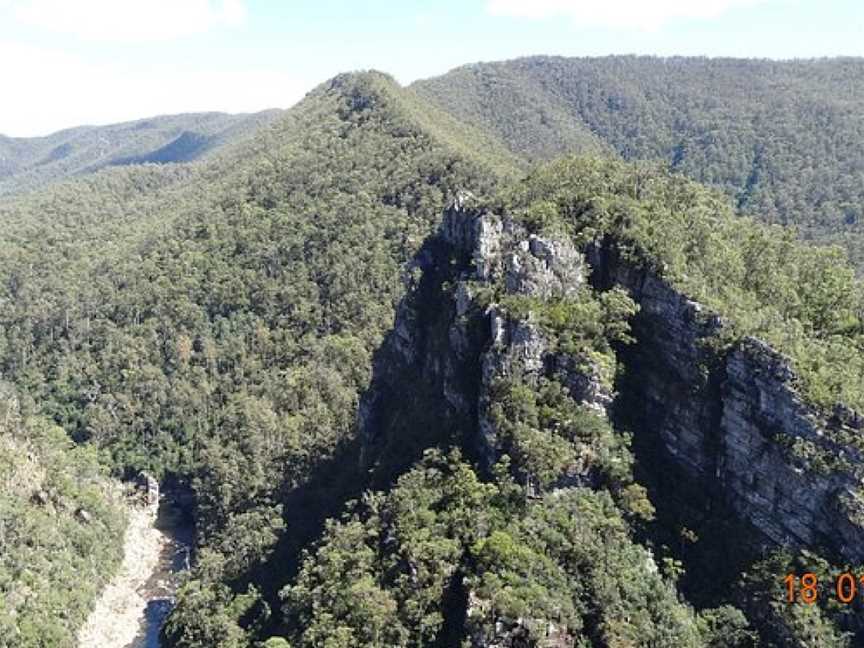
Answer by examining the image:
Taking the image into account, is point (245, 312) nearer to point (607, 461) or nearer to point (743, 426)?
point (607, 461)

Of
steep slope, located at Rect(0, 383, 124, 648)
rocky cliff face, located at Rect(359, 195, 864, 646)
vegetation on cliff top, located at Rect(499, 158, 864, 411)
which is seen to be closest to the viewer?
rocky cliff face, located at Rect(359, 195, 864, 646)

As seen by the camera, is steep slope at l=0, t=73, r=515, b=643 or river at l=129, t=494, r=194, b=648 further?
steep slope at l=0, t=73, r=515, b=643

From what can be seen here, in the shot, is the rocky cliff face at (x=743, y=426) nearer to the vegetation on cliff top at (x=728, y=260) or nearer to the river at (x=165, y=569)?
the vegetation on cliff top at (x=728, y=260)

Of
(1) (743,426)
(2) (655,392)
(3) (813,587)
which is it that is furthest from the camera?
(2) (655,392)

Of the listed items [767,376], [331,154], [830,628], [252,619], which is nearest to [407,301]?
[252,619]

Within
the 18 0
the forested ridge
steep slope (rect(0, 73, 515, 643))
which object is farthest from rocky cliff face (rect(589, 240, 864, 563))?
steep slope (rect(0, 73, 515, 643))

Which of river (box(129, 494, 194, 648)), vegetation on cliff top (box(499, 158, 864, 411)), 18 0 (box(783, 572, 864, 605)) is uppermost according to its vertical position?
vegetation on cliff top (box(499, 158, 864, 411))

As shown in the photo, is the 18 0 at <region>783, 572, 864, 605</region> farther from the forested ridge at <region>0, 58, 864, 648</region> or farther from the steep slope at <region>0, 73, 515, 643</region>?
the steep slope at <region>0, 73, 515, 643</region>

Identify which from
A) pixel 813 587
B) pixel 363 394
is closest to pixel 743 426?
pixel 813 587

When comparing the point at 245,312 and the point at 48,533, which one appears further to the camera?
the point at 245,312
